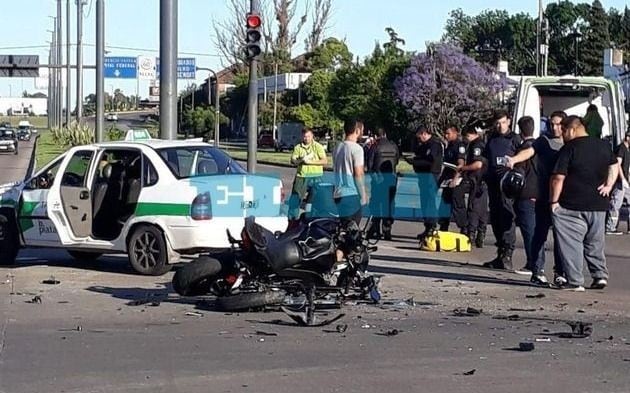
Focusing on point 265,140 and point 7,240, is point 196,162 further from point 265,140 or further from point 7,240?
point 265,140

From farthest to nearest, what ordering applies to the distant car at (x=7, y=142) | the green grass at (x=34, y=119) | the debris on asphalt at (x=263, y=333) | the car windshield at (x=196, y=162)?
the green grass at (x=34, y=119)
the distant car at (x=7, y=142)
the car windshield at (x=196, y=162)
the debris on asphalt at (x=263, y=333)

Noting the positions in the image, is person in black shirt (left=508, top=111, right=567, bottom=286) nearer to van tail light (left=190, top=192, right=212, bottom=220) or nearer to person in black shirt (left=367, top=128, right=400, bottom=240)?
van tail light (left=190, top=192, right=212, bottom=220)

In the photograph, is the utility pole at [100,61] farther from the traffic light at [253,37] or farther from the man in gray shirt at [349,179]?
the man in gray shirt at [349,179]

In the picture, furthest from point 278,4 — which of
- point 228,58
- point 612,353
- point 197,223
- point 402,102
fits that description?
point 612,353

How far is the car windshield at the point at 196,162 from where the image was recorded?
46.1 ft

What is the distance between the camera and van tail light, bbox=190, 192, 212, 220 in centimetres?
1346

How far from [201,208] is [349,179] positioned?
2205 millimetres

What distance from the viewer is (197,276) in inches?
448

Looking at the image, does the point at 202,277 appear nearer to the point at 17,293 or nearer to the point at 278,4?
the point at 17,293

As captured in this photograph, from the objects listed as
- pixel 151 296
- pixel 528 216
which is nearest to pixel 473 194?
pixel 528 216

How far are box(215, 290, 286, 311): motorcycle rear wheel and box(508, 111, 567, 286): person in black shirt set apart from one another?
352 cm

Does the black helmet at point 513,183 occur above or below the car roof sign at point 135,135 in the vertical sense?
below

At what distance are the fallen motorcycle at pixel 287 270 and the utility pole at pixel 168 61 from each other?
32.0 feet

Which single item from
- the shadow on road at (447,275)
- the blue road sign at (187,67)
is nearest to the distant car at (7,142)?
the blue road sign at (187,67)
